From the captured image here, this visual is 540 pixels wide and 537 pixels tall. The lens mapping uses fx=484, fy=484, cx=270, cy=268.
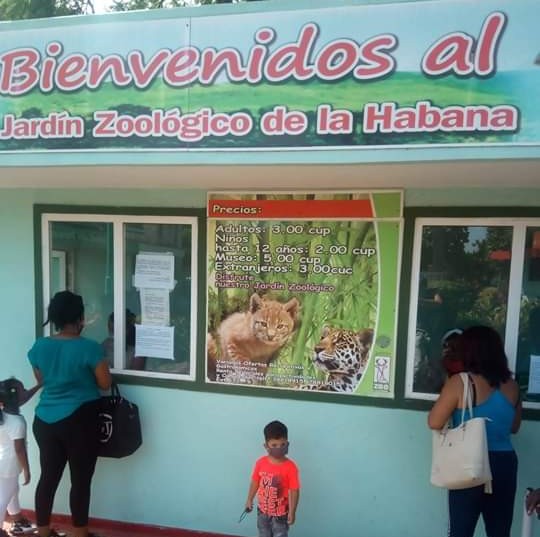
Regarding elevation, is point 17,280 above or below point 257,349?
above

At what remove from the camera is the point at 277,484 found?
2662mm

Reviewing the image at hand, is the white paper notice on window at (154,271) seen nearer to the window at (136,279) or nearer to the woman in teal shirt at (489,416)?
the window at (136,279)

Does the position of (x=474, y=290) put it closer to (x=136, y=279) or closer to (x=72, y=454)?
(x=136, y=279)

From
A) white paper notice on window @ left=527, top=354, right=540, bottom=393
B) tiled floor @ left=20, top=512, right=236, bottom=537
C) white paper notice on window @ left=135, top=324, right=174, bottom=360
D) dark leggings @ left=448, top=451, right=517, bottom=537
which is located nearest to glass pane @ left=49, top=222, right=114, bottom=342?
white paper notice on window @ left=135, top=324, right=174, bottom=360

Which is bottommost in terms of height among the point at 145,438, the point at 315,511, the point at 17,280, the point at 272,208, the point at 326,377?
the point at 315,511

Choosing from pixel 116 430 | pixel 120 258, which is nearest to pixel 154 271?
pixel 120 258

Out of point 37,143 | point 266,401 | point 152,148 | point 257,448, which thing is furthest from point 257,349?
point 37,143

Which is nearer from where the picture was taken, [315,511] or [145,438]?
[315,511]

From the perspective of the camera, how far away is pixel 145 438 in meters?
3.33

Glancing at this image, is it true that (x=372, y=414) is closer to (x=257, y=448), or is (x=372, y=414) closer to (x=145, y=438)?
(x=257, y=448)

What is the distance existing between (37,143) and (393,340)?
7.46 ft

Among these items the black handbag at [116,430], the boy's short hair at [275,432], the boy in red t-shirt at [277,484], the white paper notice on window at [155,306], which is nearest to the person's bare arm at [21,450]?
the black handbag at [116,430]

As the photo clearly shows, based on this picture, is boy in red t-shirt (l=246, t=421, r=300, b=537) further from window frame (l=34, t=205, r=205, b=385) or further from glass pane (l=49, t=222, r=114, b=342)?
glass pane (l=49, t=222, r=114, b=342)

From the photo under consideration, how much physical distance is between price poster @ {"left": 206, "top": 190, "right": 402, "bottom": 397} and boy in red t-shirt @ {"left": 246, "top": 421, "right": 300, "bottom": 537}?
484 mm
